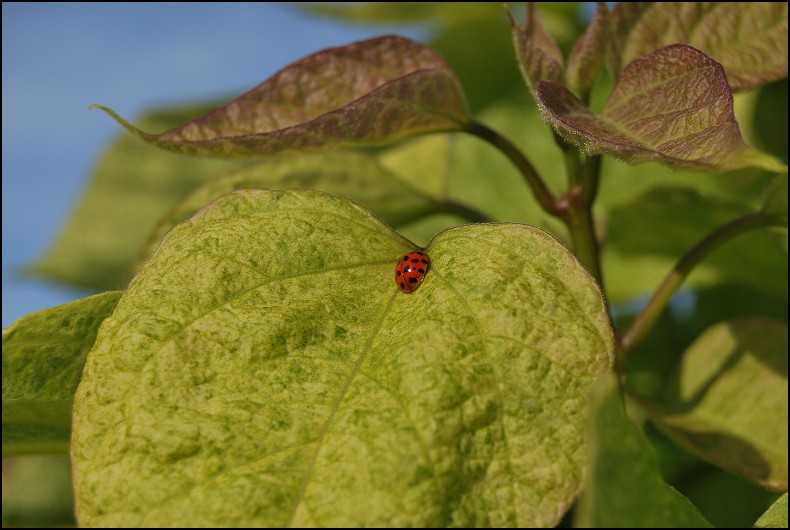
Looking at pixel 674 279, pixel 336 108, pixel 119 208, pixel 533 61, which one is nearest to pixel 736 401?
pixel 674 279

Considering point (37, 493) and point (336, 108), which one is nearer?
point (336, 108)

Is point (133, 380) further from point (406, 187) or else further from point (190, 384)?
point (406, 187)

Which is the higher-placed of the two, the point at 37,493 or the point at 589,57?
the point at 589,57

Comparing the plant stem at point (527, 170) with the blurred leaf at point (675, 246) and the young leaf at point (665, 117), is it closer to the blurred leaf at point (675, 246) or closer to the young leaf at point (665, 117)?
the young leaf at point (665, 117)

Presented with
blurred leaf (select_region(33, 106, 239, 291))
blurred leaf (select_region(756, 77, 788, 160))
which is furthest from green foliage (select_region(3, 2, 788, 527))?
blurred leaf (select_region(33, 106, 239, 291))

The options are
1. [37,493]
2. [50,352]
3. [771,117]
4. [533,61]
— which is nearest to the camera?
[50,352]

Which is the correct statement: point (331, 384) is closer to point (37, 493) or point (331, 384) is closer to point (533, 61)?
point (533, 61)

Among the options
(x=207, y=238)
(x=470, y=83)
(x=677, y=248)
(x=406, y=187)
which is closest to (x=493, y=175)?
(x=470, y=83)
